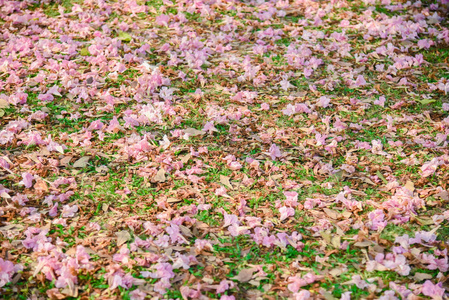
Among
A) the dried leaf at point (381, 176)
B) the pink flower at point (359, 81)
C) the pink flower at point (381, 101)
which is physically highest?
the pink flower at point (359, 81)

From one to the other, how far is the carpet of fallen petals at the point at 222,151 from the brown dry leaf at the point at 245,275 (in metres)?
0.02

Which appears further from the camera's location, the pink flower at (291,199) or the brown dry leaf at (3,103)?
the brown dry leaf at (3,103)


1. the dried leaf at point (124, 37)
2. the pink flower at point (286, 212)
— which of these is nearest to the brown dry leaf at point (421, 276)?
the pink flower at point (286, 212)

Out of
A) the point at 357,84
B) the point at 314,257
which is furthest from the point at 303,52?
the point at 314,257

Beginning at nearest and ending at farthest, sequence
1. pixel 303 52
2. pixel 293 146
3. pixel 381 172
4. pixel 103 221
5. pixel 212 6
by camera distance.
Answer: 1. pixel 103 221
2. pixel 381 172
3. pixel 293 146
4. pixel 303 52
5. pixel 212 6

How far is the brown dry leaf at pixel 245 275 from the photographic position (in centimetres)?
294

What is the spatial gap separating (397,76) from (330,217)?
8.43ft

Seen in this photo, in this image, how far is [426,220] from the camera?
3.37 m

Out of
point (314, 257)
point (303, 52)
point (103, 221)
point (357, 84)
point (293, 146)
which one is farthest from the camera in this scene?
point (303, 52)

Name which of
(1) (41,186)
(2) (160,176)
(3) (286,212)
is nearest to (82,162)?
(1) (41,186)

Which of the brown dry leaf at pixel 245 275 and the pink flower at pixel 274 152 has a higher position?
the pink flower at pixel 274 152

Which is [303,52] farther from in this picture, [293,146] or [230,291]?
[230,291]

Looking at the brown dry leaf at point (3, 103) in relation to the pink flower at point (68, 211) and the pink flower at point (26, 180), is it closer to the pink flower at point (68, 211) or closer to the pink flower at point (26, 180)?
the pink flower at point (26, 180)

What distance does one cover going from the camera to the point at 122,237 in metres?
3.18
